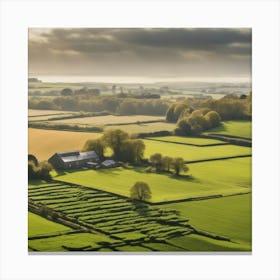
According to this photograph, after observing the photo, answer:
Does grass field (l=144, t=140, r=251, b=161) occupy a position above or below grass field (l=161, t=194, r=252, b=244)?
above

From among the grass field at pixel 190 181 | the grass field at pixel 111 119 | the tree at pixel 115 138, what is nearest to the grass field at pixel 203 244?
the grass field at pixel 190 181

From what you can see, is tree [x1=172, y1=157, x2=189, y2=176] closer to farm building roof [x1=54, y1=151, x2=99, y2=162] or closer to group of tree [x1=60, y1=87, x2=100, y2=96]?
farm building roof [x1=54, y1=151, x2=99, y2=162]

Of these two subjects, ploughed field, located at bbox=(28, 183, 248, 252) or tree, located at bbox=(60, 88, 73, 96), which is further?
tree, located at bbox=(60, 88, 73, 96)

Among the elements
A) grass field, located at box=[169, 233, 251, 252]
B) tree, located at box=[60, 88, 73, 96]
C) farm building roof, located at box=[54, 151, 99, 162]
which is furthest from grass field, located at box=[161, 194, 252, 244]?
tree, located at box=[60, 88, 73, 96]

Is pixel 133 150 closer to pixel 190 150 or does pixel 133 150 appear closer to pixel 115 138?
pixel 115 138

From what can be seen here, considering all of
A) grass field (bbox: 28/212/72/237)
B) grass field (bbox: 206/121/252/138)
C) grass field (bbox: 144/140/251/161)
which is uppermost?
grass field (bbox: 206/121/252/138)

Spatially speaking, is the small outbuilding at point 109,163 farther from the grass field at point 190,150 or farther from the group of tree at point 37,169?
the group of tree at point 37,169

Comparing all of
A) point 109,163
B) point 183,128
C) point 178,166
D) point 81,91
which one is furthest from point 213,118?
point 81,91
